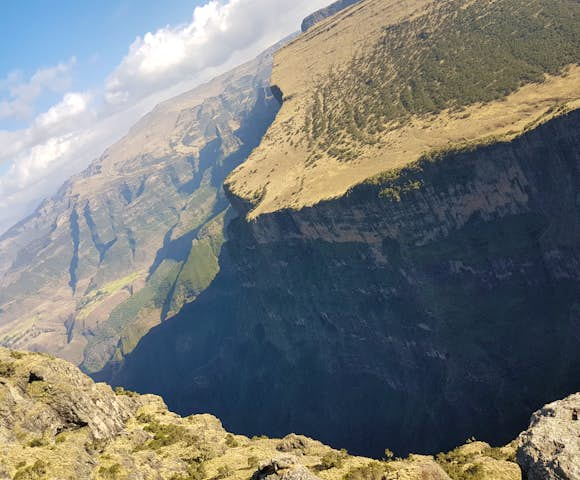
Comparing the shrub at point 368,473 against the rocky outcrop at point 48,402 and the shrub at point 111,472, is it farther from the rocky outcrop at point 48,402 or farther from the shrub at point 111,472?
the rocky outcrop at point 48,402

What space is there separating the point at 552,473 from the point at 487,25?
162 m

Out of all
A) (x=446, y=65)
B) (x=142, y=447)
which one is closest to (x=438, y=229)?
(x=446, y=65)

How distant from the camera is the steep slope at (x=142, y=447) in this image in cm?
4003

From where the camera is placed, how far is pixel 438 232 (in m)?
120

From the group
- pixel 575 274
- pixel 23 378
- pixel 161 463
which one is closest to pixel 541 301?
pixel 575 274

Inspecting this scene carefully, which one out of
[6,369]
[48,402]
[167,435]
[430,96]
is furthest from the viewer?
[430,96]

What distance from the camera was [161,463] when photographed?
52281 millimetres

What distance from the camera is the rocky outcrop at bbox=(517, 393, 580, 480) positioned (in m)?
30.0

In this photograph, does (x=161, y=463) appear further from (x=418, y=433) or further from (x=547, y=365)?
(x=418, y=433)

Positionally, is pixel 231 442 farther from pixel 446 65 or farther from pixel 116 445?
pixel 446 65

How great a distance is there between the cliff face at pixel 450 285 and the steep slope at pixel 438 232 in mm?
418

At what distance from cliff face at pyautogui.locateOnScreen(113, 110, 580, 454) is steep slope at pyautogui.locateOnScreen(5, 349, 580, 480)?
186 ft

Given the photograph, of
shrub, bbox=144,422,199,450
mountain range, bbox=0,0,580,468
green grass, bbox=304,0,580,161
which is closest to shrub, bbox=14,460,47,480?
shrub, bbox=144,422,199,450

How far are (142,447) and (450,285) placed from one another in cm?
9091
